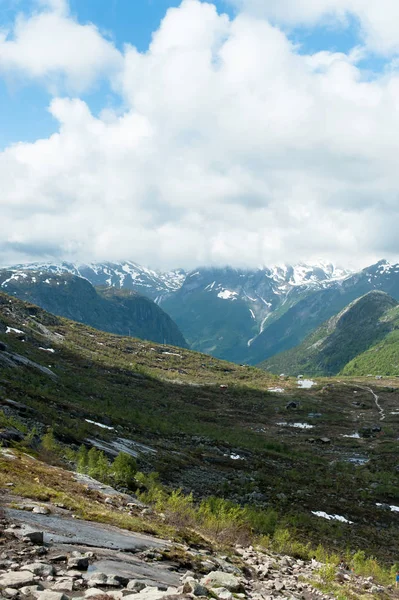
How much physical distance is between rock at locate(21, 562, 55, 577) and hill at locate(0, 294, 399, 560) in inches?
294

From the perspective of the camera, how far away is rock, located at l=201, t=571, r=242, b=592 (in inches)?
454

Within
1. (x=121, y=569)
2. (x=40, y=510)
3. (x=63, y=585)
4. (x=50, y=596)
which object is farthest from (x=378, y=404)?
(x=50, y=596)

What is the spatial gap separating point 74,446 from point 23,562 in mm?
29649

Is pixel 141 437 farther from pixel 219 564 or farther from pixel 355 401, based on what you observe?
pixel 355 401

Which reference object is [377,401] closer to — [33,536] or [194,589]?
[194,589]

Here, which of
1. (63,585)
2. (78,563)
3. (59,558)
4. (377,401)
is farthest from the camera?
(377,401)

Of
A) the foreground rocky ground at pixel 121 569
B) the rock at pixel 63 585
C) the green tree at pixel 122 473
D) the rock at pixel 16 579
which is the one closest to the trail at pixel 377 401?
the green tree at pixel 122 473

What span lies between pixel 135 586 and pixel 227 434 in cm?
7649

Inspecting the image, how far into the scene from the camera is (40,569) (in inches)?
375

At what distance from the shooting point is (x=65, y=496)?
17.5m

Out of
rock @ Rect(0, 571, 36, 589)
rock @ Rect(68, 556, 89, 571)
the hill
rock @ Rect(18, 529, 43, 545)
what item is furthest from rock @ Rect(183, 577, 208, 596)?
the hill

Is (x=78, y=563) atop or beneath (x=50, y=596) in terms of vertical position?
beneath

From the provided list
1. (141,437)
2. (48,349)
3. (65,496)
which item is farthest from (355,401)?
(65,496)

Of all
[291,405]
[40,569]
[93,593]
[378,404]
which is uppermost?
[93,593]
